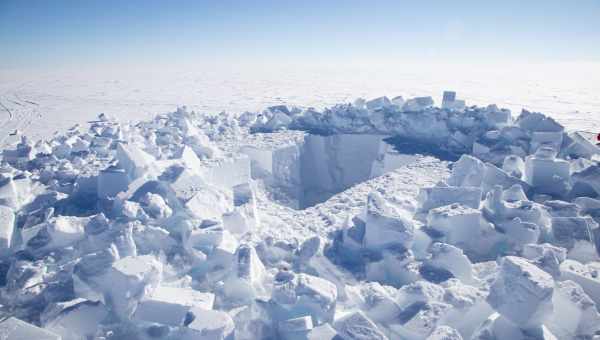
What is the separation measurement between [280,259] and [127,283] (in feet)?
3.76

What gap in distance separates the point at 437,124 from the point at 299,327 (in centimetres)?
539

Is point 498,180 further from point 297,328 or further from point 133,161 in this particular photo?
point 133,161

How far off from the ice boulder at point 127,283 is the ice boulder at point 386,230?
1.68m

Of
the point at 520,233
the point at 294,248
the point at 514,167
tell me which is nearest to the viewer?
the point at 294,248

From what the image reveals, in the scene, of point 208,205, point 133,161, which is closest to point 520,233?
point 208,205

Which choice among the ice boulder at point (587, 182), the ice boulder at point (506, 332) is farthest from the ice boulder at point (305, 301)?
the ice boulder at point (587, 182)

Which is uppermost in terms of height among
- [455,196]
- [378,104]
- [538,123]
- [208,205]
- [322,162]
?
[378,104]

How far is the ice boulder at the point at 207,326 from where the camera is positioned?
6.12ft

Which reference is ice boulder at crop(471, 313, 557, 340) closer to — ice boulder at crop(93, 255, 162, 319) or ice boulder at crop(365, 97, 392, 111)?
ice boulder at crop(93, 255, 162, 319)

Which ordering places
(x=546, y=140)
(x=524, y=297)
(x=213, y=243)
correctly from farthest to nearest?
(x=546, y=140) < (x=213, y=243) < (x=524, y=297)

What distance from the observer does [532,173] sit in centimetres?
422

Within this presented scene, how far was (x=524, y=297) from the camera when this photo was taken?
6.40ft

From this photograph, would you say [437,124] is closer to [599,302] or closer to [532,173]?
[532,173]

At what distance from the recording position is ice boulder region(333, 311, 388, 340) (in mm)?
1904
